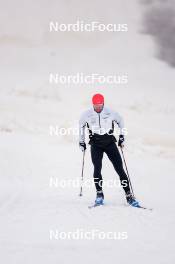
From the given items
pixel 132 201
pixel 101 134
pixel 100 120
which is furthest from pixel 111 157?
pixel 132 201

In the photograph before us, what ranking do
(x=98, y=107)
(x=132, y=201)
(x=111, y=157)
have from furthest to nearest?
(x=111, y=157), (x=132, y=201), (x=98, y=107)

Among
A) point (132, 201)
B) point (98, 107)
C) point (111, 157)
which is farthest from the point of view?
point (111, 157)

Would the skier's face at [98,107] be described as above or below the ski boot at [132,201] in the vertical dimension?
above

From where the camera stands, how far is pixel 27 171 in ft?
39.8

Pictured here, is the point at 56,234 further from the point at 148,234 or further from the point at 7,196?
the point at 7,196

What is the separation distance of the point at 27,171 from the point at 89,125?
5131 millimetres

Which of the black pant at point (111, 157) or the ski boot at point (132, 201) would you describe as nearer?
the ski boot at point (132, 201)

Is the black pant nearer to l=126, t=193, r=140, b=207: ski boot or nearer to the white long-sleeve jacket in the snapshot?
l=126, t=193, r=140, b=207: ski boot

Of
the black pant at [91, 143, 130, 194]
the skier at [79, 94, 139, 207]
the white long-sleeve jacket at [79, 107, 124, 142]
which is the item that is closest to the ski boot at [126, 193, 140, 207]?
the skier at [79, 94, 139, 207]

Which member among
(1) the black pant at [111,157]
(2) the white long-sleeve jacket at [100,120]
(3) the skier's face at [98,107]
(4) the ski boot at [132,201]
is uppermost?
(3) the skier's face at [98,107]

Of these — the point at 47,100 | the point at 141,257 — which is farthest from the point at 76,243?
the point at 47,100

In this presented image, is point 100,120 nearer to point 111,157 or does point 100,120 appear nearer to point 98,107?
point 98,107

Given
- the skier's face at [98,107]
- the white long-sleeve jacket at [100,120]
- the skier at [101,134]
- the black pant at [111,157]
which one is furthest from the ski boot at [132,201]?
the skier's face at [98,107]

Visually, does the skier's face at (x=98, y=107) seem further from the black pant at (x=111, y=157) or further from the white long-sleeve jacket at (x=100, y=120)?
the black pant at (x=111, y=157)
